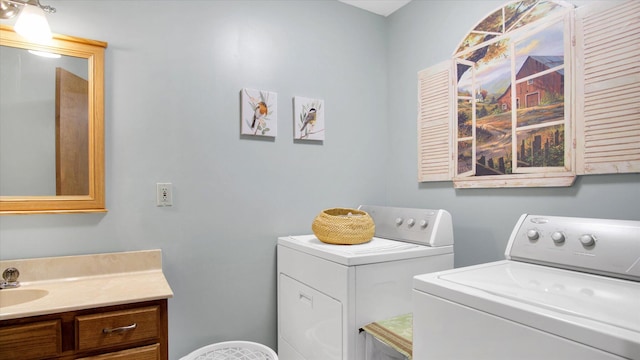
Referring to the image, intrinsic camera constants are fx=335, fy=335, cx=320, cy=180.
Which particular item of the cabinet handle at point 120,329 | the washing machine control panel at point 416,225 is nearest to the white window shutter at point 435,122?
the washing machine control panel at point 416,225

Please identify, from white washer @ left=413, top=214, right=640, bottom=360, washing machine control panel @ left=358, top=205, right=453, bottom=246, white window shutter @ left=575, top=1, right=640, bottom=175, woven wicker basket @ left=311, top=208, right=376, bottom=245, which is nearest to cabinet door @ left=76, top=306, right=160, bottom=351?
woven wicker basket @ left=311, top=208, right=376, bottom=245

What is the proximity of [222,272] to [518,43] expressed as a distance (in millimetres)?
1978

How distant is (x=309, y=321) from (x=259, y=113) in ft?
3.93

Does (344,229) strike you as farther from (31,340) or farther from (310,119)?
(31,340)

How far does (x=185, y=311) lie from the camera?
5.90 ft

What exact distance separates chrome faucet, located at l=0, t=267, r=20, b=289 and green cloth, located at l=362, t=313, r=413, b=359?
151cm

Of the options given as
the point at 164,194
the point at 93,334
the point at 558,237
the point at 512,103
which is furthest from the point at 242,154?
the point at 558,237

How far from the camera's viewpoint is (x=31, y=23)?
136 cm

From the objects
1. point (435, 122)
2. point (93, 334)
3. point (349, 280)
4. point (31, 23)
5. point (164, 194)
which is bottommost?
point (93, 334)

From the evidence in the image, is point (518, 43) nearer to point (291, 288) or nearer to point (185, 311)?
point (291, 288)

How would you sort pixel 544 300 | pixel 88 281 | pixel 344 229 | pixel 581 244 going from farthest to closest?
pixel 344 229
pixel 88 281
pixel 581 244
pixel 544 300

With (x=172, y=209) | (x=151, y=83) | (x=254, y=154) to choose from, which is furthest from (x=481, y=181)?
(x=151, y=83)

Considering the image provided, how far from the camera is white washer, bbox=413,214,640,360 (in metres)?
0.75

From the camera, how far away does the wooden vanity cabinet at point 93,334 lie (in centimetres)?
110
